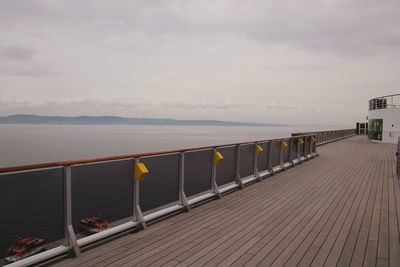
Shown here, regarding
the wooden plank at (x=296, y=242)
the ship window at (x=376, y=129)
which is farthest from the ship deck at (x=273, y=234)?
the ship window at (x=376, y=129)

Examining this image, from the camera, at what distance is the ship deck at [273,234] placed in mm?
3990

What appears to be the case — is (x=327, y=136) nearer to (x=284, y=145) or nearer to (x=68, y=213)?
(x=284, y=145)

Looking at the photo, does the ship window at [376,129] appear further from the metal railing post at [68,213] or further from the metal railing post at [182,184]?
the metal railing post at [68,213]

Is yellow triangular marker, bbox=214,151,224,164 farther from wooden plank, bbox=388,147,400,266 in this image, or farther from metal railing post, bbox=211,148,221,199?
wooden plank, bbox=388,147,400,266

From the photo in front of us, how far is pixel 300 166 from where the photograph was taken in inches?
506

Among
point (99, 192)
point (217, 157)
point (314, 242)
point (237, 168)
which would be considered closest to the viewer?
point (99, 192)

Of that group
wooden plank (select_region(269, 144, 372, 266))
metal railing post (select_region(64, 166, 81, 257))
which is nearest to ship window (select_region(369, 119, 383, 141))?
wooden plank (select_region(269, 144, 372, 266))

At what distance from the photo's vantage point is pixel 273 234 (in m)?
4.93

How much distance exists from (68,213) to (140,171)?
1.20 meters

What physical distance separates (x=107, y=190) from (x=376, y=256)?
3.57 metres

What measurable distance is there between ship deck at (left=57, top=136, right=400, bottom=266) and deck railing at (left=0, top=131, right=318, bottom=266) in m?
0.24

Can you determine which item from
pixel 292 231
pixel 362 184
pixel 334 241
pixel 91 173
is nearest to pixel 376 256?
pixel 334 241

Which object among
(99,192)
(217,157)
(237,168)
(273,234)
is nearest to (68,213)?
(99,192)

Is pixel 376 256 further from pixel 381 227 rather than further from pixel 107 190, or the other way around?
pixel 107 190
